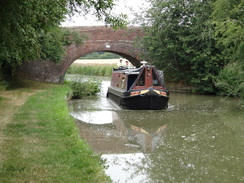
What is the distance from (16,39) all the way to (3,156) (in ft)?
5.17

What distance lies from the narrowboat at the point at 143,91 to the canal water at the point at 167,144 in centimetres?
51

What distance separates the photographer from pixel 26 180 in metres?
3.14

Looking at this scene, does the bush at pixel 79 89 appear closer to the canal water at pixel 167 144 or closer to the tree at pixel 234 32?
the canal water at pixel 167 144

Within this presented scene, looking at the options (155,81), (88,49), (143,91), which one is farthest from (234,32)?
(88,49)

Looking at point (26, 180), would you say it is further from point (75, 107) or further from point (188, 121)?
point (75, 107)

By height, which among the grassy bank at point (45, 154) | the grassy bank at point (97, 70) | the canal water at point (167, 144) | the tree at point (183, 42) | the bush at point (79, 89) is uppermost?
the tree at point (183, 42)

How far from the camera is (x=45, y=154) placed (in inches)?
160

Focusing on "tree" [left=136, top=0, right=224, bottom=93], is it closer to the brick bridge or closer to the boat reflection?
the brick bridge

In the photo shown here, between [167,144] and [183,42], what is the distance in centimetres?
1267

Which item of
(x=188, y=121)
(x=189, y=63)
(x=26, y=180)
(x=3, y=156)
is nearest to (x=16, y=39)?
(x=3, y=156)

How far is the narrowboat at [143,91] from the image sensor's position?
1074cm

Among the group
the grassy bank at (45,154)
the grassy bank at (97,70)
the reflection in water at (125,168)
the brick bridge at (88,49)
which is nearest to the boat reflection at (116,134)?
the reflection in water at (125,168)

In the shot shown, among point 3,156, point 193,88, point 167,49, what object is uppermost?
point 167,49

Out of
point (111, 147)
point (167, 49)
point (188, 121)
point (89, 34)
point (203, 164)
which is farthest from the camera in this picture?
point (89, 34)
